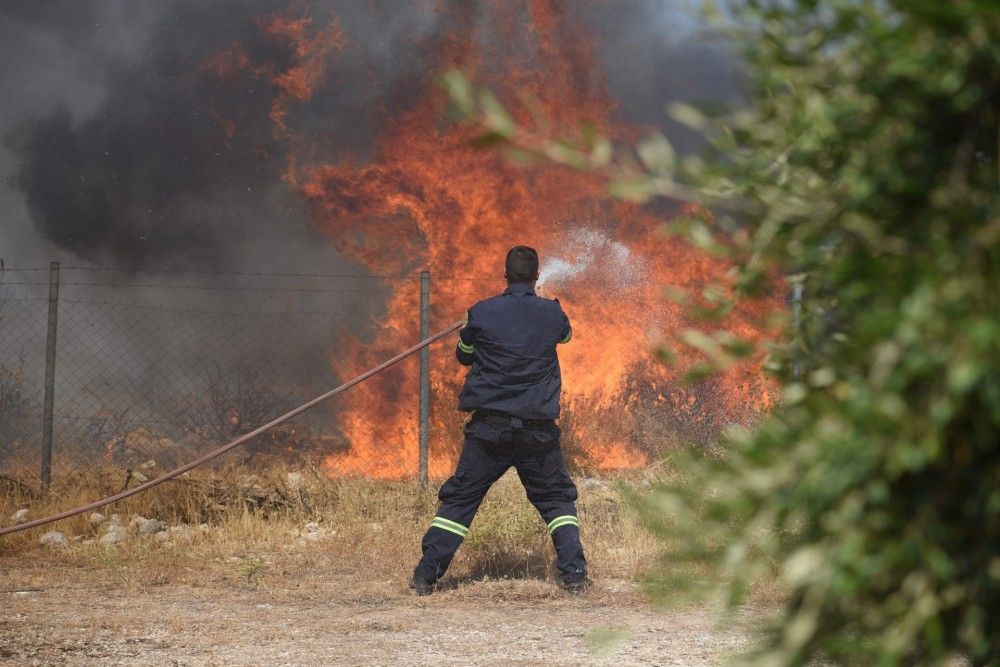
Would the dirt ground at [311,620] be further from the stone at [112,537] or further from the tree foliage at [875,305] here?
the tree foliage at [875,305]

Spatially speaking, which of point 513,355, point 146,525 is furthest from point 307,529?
point 513,355

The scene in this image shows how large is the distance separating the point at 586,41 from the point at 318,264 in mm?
5221

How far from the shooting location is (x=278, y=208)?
16.4m

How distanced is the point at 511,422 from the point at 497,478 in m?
0.36

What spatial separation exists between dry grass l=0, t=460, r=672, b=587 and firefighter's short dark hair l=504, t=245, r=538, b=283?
187 centimetres

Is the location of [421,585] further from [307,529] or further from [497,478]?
[307,529]

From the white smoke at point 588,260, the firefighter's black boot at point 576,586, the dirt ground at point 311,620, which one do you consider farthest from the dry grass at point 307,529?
the white smoke at point 588,260

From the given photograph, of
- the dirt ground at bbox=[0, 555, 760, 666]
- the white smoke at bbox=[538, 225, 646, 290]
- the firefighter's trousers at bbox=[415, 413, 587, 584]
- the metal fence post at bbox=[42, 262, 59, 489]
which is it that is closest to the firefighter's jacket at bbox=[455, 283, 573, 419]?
the firefighter's trousers at bbox=[415, 413, 587, 584]

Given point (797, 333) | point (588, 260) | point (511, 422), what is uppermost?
point (588, 260)

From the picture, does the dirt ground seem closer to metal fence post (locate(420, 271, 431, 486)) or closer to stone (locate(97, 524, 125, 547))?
stone (locate(97, 524, 125, 547))

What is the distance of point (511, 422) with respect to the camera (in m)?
6.18

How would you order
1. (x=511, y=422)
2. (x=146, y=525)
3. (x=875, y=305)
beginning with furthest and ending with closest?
(x=146, y=525), (x=511, y=422), (x=875, y=305)

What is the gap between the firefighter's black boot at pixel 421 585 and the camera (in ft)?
20.9

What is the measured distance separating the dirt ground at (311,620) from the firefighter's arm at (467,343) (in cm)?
143
